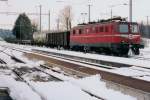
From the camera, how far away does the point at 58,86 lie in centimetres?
1509

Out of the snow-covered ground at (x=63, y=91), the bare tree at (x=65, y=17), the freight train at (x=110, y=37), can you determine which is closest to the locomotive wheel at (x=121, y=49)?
the freight train at (x=110, y=37)

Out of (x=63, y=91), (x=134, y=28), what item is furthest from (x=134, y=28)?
(x=63, y=91)

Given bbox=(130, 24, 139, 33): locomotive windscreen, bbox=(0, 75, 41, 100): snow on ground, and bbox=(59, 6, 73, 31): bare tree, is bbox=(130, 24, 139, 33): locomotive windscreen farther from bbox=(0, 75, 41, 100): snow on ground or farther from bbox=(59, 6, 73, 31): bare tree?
bbox=(59, 6, 73, 31): bare tree

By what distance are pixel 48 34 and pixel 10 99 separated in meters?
57.9

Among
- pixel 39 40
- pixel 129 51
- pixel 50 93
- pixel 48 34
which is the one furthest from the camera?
pixel 39 40

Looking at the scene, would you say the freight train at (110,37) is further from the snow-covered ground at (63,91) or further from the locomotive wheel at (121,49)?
the snow-covered ground at (63,91)

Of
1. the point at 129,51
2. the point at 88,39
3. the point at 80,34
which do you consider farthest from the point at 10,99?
the point at 80,34

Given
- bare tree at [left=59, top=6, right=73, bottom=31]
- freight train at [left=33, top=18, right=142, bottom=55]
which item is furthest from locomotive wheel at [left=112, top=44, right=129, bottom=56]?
bare tree at [left=59, top=6, right=73, bottom=31]

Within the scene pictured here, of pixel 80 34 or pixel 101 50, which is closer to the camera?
pixel 101 50

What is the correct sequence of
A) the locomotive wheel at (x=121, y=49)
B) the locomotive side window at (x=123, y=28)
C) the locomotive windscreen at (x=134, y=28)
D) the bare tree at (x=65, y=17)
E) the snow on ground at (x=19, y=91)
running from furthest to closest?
the bare tree at (x=65, y=17) < the locomotive windscreen at (x=134, y=28) < the locomotive side window at (x=123, y=28) < the locomotive wheel at (x=121, y=49) < the snow on ground at (x=19, y=91)

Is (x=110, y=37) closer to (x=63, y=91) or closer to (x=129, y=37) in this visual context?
(x=129, y=37)

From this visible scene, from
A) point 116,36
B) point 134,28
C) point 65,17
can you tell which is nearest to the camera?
point 116,36

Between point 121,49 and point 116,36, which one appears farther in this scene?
point 116,36

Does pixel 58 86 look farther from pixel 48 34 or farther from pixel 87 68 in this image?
pixel 48 34
